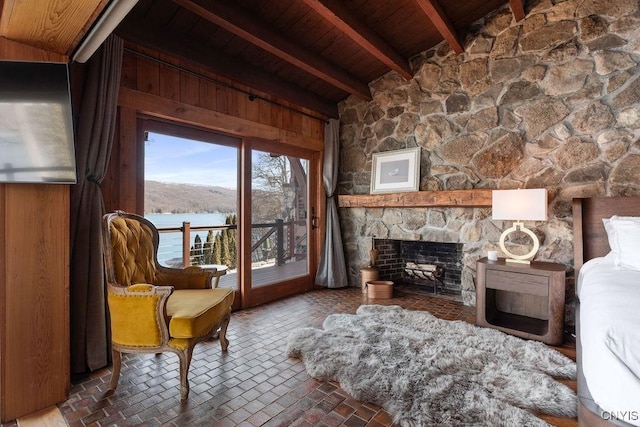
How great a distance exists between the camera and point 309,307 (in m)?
3.68

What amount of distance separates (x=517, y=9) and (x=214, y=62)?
322 centimetres

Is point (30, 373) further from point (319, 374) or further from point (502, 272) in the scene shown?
point (502, 272)

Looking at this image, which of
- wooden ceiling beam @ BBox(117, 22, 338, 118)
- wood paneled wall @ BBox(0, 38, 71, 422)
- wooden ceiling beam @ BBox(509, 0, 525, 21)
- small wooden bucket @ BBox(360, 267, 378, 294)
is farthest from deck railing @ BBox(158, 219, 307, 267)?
wooden ceiling beam @ BBox(509, 0, 525, 21)

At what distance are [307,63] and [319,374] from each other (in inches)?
123

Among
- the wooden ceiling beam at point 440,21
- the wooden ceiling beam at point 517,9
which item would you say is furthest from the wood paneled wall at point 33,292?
the wooden ceiling beam at point 517,9

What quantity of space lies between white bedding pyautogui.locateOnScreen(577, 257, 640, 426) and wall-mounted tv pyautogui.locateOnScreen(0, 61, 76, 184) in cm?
284

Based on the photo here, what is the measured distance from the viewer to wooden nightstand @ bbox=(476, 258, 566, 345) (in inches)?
105

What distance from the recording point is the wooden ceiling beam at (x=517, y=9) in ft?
10.2

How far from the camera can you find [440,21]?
3113 millimetres

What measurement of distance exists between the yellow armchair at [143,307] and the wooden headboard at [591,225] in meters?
3.20

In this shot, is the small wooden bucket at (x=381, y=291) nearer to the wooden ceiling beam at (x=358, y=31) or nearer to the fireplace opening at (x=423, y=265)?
the fireplace opening at (x=423, y=265)

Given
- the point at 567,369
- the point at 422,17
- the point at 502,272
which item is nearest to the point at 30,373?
the point at 567,369

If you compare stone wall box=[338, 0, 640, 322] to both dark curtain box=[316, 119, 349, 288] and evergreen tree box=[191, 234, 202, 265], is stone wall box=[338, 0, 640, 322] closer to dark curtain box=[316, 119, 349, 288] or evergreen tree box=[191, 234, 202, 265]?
dark curtain box=[316, 119, 349, 288]

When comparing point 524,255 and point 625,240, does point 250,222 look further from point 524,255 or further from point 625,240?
point 625,240
